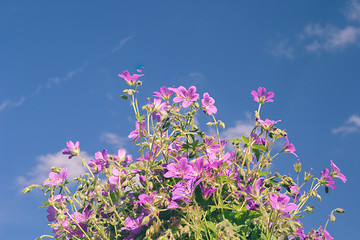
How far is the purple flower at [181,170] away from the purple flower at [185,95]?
504mm

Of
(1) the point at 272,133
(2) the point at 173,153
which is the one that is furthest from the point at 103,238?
(1) the point at 272,133

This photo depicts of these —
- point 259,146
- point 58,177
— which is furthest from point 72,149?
point 259,146

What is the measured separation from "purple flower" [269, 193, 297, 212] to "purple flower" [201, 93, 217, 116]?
80cm

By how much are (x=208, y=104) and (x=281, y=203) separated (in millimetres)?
926

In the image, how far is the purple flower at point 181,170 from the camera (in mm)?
2615

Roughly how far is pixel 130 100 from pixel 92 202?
0.88 metres

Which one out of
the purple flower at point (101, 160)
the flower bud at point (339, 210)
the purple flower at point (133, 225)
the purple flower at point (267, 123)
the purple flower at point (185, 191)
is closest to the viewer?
the purple flower at point (185, 191)

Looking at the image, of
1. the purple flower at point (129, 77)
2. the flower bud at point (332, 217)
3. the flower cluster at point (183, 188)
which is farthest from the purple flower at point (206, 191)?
the flower bud at point (332, 217)

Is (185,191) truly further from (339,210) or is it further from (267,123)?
(339,210)

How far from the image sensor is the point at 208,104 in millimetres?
3025

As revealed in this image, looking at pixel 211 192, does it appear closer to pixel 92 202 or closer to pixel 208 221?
pixel 208 221

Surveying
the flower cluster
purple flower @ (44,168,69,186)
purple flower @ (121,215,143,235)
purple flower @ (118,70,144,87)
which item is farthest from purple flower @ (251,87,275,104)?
purple flower @ (44,168,69,186)

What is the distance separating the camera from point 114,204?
3059 mm

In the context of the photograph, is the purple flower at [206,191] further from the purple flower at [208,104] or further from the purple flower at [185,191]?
the purple flower at [208,104]
